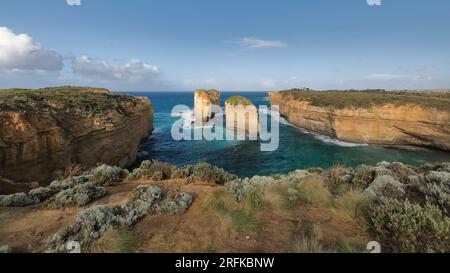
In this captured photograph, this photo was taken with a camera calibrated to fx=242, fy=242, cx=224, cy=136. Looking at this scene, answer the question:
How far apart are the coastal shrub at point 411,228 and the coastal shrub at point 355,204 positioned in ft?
1.80

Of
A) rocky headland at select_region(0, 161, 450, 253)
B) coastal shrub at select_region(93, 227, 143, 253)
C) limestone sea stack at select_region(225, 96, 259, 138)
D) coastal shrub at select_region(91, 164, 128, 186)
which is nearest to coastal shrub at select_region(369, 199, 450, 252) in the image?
rocky headland at select_region(0, 161, 450, 253)

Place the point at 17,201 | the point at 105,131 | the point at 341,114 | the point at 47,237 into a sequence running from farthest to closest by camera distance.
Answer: the point at 341,114
the point at 105,131
the point at 17,201
the point at 47,237

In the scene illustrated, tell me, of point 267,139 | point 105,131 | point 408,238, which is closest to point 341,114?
point 267,139

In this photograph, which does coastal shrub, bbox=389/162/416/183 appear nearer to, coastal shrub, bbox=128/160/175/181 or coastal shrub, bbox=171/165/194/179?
coastal shrub, bbox=171/165/194/179

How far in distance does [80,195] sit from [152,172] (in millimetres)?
3389

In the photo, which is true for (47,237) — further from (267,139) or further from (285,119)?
(285,119)

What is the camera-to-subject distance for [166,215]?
5625 mm

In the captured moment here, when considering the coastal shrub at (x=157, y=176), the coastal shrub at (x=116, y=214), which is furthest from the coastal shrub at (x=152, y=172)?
the coastal shrub at (x=116, y=214)

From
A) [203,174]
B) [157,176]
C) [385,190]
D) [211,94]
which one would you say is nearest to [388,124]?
[385,190]

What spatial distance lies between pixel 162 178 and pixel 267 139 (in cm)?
2861

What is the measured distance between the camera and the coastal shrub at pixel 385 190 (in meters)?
5.92

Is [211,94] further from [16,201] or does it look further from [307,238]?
[307,238]

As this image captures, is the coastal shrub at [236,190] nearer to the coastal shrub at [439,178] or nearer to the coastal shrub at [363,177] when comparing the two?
the coastal shrub at [363,177]
